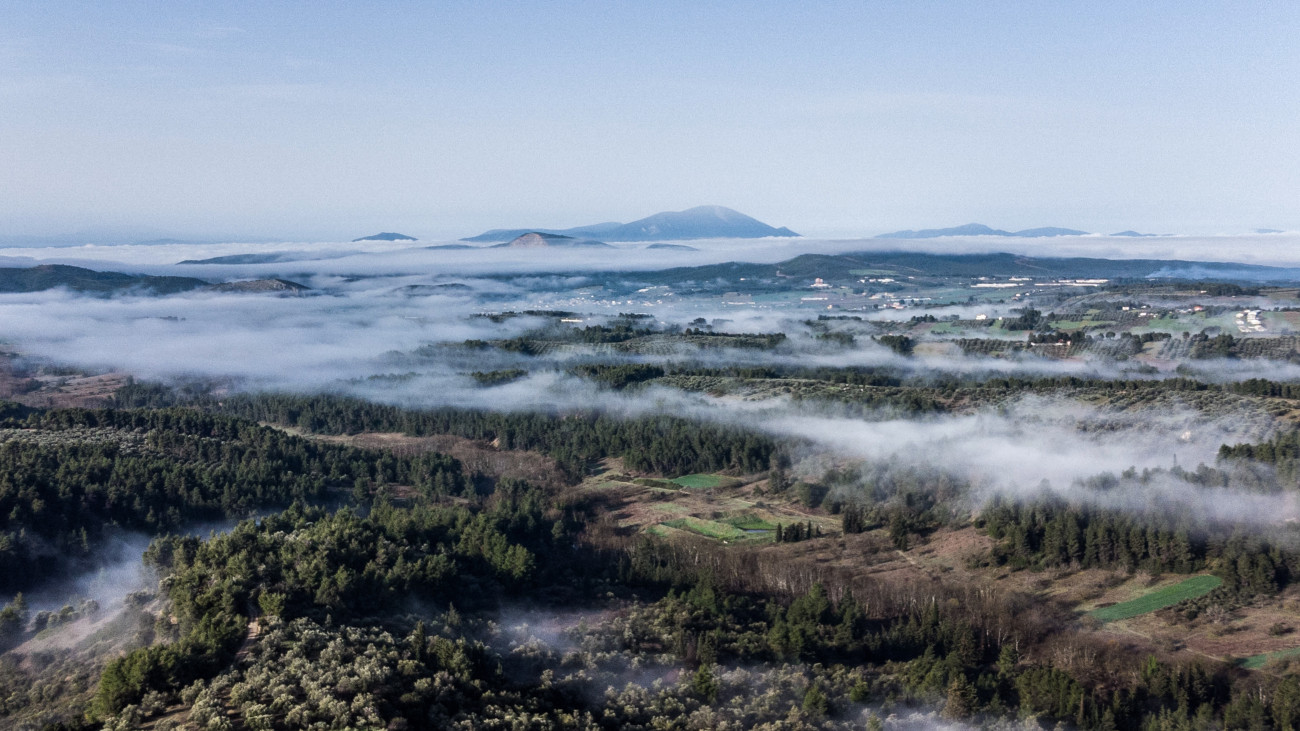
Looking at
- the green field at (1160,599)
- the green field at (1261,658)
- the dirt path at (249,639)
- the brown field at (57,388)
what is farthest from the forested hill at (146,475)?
the green field at (1261,658)

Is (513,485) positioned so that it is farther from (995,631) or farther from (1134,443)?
(1134,443)

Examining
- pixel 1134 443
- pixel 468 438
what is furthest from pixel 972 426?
pixel 468 438

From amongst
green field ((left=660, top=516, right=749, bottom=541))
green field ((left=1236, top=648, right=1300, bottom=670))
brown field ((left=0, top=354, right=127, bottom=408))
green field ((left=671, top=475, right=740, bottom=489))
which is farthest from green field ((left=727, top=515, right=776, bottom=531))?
brown field ((left=0, top=354, right=127, bottom=408))

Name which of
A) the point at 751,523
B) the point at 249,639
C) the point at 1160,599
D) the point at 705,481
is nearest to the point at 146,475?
the point at 249,639

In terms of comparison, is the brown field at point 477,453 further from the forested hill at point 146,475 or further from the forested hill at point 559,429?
the forested hill at point 146,475

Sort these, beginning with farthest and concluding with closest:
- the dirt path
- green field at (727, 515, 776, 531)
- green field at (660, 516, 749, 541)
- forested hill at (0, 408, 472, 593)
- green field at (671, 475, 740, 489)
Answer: green field at (671, 475, 740, 489) → green field at (727, 515, 776, 531) → green field at (660, 516, 749, 541) → forested hill at (0, 408, 472, 593) → the dirt path

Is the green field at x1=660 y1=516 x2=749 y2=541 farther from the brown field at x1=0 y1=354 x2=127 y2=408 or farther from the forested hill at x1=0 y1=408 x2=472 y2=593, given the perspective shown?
the brown field at x1=0 y1=354 x2=127 y2=408
